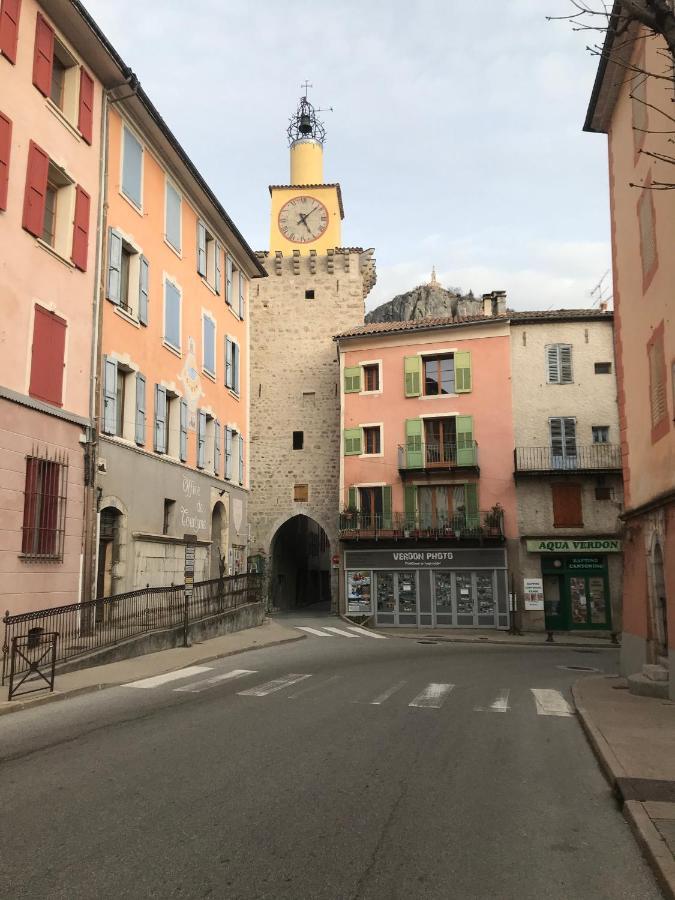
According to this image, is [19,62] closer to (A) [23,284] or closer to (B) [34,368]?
(A) [23,284]

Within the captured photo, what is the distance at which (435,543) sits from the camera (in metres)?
31.6

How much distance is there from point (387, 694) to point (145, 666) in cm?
512

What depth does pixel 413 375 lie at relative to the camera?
3397 cm

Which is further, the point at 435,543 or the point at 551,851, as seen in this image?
the point at 435,543

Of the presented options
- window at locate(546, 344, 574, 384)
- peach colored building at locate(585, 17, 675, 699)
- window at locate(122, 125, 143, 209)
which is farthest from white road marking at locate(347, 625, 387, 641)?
window at locate(122, 125, 143, 209)

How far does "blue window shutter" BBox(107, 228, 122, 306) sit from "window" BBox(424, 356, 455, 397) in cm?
1827

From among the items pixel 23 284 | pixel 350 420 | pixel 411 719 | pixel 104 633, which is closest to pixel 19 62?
pixel 23 284

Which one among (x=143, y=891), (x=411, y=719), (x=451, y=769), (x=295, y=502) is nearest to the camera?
(x=143, y=891)

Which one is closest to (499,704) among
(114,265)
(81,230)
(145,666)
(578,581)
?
(145,666)

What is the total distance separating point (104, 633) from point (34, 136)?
10.2 metres

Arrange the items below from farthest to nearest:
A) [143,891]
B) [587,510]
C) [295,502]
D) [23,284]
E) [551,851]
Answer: [295,502]
[587,510]
[23,284]
[551,851]
[143,891]

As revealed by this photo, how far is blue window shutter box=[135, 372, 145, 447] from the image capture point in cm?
1908

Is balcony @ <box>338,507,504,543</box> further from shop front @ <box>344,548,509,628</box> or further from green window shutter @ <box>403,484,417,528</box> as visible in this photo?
shop front @ <box>344,548,509,628</box>

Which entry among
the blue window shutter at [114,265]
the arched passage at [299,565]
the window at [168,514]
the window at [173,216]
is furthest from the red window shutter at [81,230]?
the arched passage at [299,565]
